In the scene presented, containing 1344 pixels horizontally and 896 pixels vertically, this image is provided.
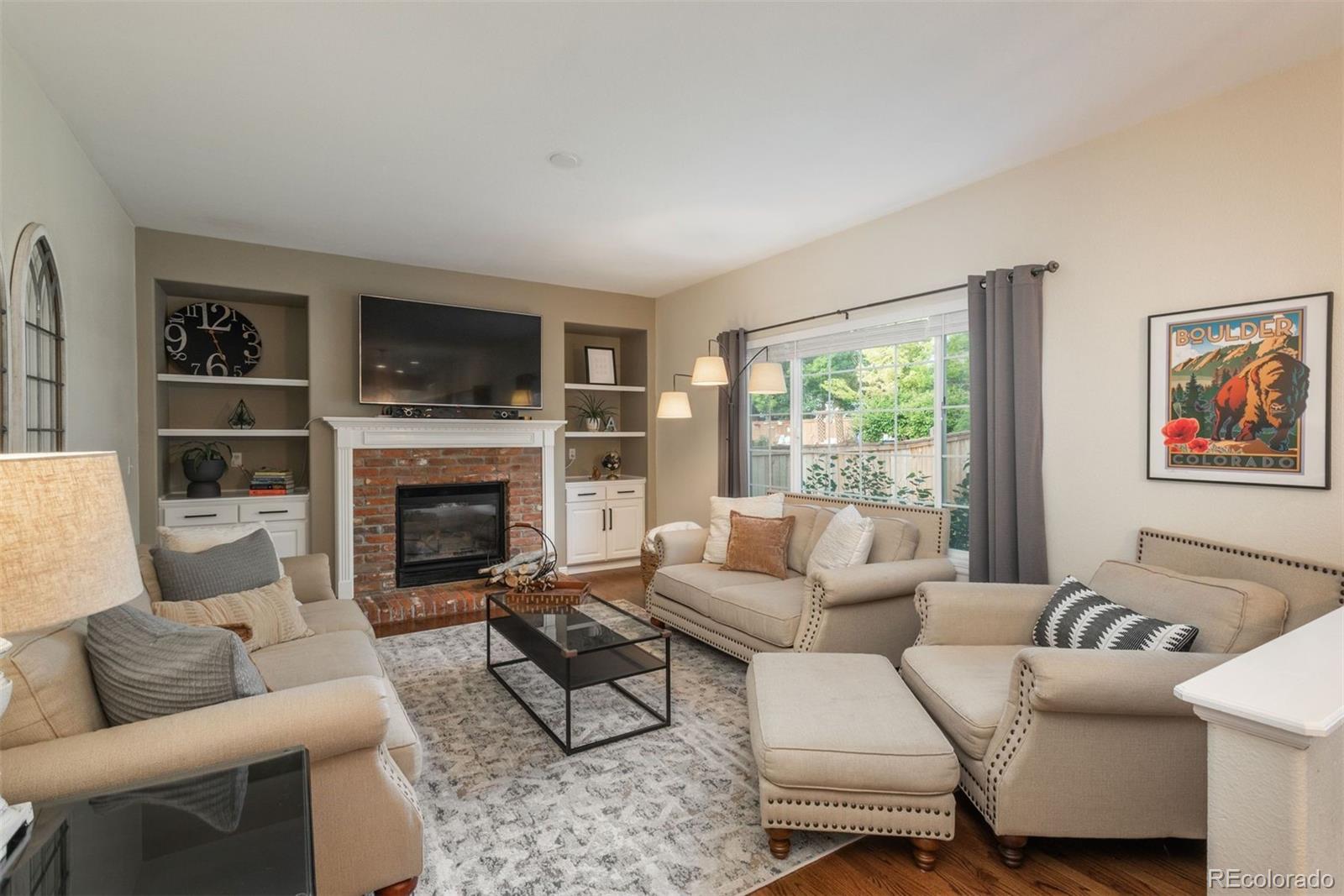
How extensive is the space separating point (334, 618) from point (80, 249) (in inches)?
81.3

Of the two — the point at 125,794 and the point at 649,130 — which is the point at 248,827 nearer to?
the point at 125,794

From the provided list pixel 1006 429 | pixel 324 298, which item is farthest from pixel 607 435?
pixel 1006 429

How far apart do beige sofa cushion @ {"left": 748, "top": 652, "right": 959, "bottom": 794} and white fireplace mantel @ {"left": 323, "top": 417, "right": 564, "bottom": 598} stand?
11.9 feet

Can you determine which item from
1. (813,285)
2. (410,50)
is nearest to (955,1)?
(410,50)

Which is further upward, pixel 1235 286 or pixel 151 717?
pixel 1235 286

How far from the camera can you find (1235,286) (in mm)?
2430

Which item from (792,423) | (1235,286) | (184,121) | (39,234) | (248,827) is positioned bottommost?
(248,827)

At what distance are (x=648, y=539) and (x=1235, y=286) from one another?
3180 millimetres

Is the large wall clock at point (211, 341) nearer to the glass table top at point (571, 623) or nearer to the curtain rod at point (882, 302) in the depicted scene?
the glass table top at point (571, 623)

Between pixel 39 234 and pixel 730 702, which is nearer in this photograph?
pixel 39 234

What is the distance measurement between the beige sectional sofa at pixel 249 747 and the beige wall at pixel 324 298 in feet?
10.2

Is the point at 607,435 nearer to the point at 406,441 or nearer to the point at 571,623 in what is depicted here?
the point at 406,441

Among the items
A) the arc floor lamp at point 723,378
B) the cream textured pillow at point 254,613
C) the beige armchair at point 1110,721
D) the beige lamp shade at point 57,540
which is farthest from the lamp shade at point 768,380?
the beige lamp shade at point 57,540

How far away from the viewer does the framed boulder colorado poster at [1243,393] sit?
7.34 ft
